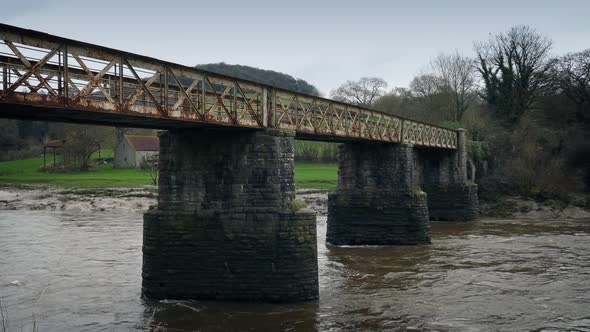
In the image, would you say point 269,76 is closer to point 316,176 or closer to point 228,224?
point 316,176

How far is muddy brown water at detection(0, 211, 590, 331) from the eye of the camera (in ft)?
49.0

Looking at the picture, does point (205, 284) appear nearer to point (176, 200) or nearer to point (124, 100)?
point (176, 200)

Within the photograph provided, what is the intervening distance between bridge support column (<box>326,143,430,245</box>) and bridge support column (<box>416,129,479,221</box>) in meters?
11.8

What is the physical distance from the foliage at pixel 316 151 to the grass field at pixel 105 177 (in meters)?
1.18

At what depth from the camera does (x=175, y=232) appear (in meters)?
17.5

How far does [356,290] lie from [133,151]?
5928 cm

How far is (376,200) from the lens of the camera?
28.6 m

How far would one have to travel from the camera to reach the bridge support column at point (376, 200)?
28.2 m

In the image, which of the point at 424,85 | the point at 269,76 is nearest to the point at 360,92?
the point at 424,85

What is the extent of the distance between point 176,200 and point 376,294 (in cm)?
658

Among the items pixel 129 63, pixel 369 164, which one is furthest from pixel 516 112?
pixel 129 63

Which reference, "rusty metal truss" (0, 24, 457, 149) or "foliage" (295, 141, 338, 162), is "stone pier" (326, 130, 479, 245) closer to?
"rusty metal truss" (0, 24, 457, 149)

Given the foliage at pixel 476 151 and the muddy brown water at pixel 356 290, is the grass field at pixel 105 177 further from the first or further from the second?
the muddy brown water at pixel 356 290

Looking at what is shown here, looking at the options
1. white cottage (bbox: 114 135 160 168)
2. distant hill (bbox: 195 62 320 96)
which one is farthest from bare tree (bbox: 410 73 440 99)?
distant hill (bbox: 195 62 320 96)
